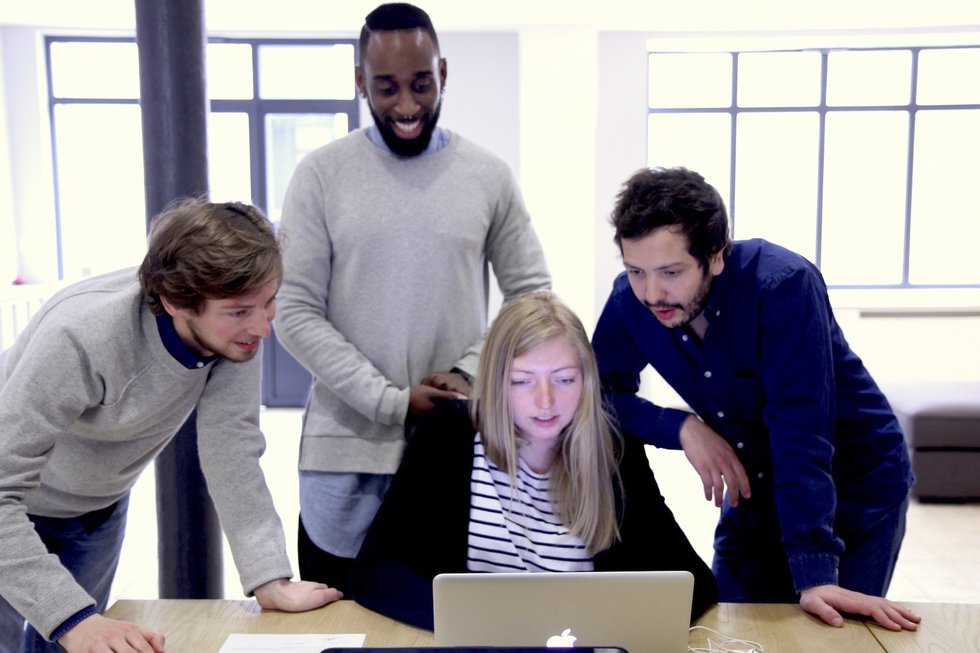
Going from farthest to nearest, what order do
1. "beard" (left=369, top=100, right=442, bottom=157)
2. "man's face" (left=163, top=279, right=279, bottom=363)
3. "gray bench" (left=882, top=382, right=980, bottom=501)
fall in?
"gray bench" (left=882, top=382, right=980, bottom=501)
"beard" (left=369, top=100, right=442, bottom=157)
"man's face" (left=163, top=279, right=279, bottom=363)

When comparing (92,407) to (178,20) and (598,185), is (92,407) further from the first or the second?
(598,185)

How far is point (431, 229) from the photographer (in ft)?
6.53

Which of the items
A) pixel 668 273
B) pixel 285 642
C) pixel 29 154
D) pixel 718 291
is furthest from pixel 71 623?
pixel 29 154

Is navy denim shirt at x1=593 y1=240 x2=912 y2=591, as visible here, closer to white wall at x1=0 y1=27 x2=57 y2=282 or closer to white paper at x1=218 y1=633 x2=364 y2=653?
white paper at x1=218 y1=633 x2=364 y2=653

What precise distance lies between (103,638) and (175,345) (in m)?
0.47

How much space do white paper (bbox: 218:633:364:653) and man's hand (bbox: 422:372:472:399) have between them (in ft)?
1.89

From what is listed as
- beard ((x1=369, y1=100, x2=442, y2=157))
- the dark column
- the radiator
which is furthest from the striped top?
the radiator

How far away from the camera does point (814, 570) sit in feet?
5.27

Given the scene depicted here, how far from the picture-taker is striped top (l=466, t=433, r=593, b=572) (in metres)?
1.76

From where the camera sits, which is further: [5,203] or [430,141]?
[5,203]

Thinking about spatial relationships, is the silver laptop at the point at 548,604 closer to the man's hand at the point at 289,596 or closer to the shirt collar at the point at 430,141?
the man's hand at the point at 289,596

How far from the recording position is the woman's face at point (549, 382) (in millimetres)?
1755

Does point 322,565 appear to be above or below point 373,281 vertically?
below

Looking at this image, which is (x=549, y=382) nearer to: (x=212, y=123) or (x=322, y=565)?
(x=322, y=565)
